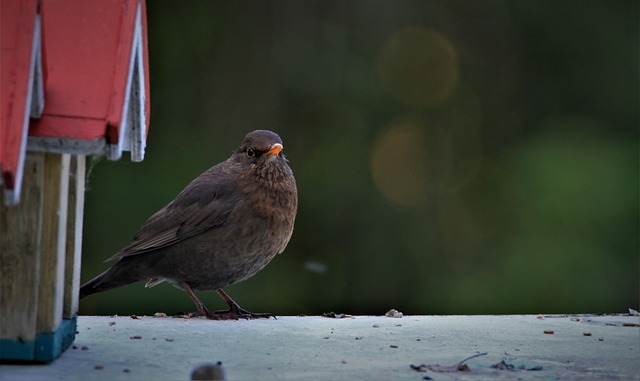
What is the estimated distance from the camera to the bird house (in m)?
2.65

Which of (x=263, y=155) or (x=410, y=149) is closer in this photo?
(x=263, y=155)

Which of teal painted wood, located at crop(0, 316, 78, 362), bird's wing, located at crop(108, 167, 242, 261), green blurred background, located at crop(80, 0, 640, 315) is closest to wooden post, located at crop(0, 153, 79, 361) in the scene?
teal painted wood, located at crop(0, 316, 78, 362)

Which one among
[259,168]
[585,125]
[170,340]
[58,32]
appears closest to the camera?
[58,32]

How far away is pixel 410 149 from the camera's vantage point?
24.3 feet

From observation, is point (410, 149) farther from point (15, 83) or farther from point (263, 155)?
point (15, 83)

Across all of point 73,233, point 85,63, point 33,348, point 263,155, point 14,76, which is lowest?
point 33,348

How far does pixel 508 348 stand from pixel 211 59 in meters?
4.18

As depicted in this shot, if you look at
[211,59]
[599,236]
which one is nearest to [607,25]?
[599,236]

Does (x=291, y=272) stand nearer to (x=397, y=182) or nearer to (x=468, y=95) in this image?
(x=397, y=182)

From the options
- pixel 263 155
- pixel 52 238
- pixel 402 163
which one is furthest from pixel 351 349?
pixel 402 163

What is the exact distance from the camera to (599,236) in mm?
7129

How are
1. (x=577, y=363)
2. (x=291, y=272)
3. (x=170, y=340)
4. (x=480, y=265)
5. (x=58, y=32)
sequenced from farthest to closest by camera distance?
(x=480, y=265) < (x=291, y=272) < (x=170, y=340) < (x=577, y=363) < (x=58, y=32)

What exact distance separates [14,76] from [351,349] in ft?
4.60

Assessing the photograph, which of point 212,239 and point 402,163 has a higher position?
point 402,163
